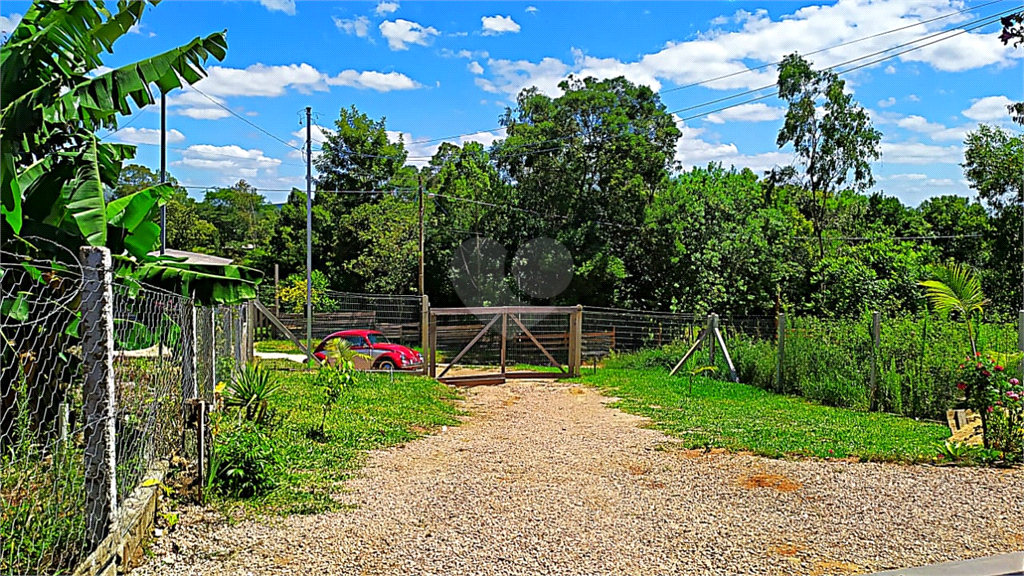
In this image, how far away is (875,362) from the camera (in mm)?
13008

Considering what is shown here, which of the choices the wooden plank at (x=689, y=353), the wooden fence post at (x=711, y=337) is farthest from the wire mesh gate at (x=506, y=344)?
the wooden fence post at (x=711, y=337)

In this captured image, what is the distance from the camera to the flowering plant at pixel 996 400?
25.9 ft

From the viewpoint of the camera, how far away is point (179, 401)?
630 centimetres

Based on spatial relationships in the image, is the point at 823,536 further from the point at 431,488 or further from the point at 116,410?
the point at 116,410

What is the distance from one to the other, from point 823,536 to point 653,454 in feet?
10.2

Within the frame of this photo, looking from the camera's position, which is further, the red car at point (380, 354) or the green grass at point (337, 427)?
the red car at point (380, 354)

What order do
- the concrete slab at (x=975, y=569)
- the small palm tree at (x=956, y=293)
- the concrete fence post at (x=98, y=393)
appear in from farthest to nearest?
the small palm tree at (x=956, y=293), the concrete slab at (x=975, y=569), the concrete fence post at (x=98, y=393)

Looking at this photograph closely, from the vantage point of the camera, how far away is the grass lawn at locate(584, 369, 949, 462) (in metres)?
8.55

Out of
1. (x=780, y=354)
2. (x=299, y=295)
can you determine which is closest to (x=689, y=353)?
(x=780, y=354)

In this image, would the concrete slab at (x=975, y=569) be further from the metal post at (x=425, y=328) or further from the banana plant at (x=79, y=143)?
the metal post at (x=425, y=328)

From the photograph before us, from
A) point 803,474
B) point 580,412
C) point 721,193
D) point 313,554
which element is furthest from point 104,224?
point 721,193

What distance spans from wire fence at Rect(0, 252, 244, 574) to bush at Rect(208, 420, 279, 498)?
369 mm

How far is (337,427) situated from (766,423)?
560cm

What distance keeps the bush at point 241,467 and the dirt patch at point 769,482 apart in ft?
12.8
